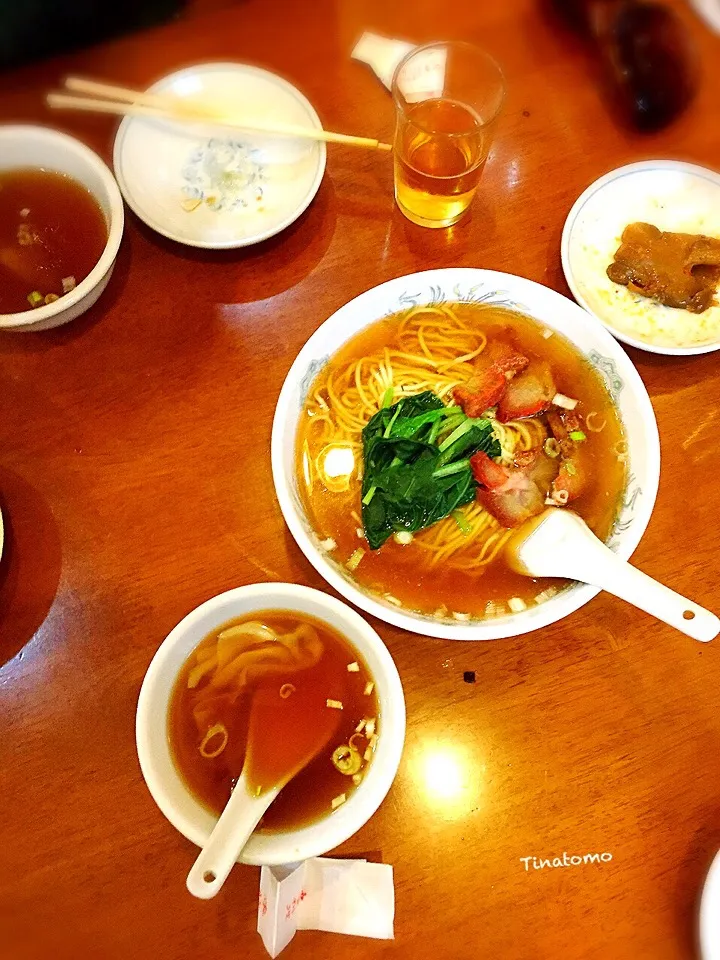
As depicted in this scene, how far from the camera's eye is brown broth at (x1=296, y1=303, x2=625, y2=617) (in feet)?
3.95

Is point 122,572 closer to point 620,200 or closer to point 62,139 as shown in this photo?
point 62,139

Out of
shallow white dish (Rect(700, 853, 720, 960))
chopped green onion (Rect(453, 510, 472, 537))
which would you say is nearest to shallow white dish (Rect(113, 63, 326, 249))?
chopped green onion (Rect(453, 510, 472, 537))

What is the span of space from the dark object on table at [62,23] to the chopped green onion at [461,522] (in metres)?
1.40

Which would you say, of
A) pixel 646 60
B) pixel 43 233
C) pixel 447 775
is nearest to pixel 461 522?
pixel 447 775

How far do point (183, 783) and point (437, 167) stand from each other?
1.24 metres

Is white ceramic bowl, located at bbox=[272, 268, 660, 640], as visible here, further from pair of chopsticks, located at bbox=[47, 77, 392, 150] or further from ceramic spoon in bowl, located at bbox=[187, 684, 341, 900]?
pair of chopsticks, located at bbox=[47, 77, 392, 150]

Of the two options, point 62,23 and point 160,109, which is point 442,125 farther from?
point 62,23

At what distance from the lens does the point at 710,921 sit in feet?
3.28

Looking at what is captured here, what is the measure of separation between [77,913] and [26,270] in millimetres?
1164

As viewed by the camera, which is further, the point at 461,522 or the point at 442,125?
the point at 442,125

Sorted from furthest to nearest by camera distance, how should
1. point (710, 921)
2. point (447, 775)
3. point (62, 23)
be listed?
point (62, 23) → point (447, 775) → point (710, 921)

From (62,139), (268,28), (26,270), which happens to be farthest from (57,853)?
(268,28)

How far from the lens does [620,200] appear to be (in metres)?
1.44

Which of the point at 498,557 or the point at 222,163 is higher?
the point at 222,163
